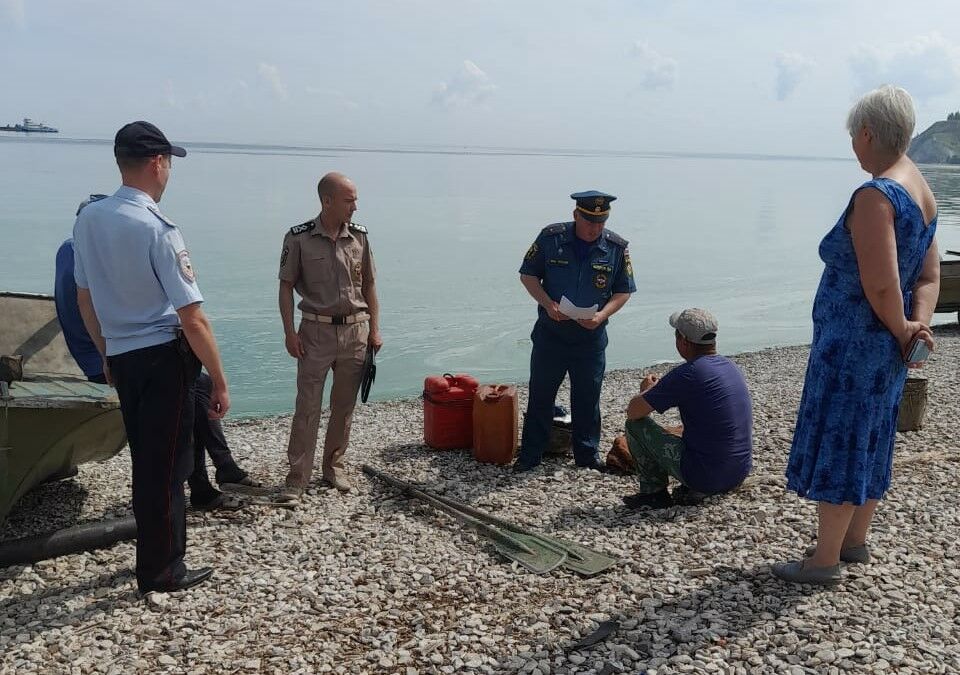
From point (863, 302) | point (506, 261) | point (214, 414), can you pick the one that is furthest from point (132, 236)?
point (506, 261)

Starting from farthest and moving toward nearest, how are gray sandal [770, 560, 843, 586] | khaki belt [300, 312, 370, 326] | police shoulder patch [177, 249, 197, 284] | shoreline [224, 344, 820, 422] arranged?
shoreline [224, 344, 820, 422] < khaki belt [300, 312, 370, 326] < gray sandal [770, 560, 843, 586] < police shoulder patch [177, 249, 197, 284]

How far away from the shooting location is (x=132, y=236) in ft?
12.4

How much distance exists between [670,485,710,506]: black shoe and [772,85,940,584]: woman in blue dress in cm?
138

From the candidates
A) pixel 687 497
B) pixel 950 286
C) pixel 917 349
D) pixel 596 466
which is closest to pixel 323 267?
pixel 596 466

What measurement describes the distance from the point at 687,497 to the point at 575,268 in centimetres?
175

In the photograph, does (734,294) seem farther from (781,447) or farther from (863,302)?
(863,302)

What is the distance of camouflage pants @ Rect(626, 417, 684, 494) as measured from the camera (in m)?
5.40

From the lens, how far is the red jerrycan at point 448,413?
6.89 m

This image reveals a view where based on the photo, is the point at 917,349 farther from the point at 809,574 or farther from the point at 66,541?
the point at 66,541

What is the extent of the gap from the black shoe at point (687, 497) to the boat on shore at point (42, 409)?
134 inches

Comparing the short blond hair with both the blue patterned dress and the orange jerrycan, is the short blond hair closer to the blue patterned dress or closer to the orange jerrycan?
the blue patterned dress

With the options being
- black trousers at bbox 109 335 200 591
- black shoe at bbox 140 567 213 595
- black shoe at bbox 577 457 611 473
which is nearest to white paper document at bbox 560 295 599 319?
black shoe at bbox 577 457 611 473

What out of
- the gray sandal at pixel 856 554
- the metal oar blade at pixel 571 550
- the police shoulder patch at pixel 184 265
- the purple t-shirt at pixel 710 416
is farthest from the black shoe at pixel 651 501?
the police shoulder patch at pixel 184 265

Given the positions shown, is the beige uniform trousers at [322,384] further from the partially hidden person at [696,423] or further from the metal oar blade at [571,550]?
the partially hidden person at [696,423]
